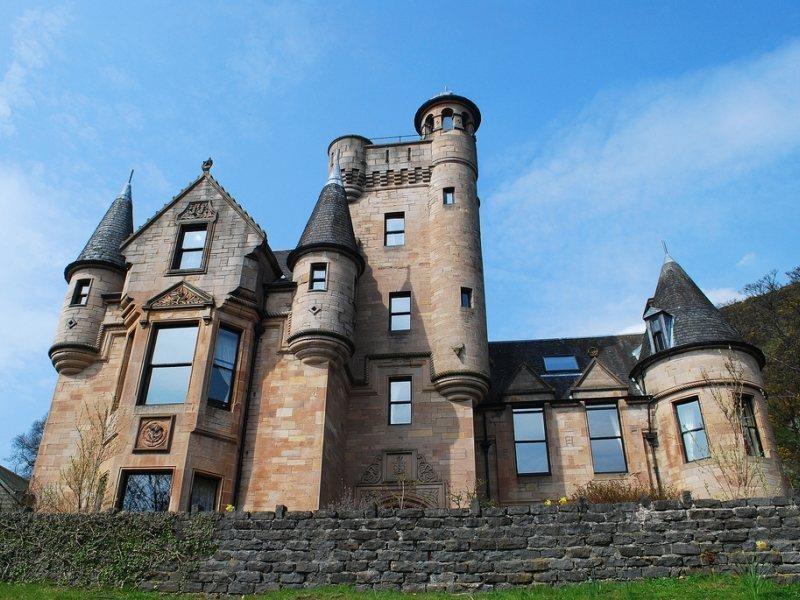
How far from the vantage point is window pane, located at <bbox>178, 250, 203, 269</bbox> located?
22.6 metres

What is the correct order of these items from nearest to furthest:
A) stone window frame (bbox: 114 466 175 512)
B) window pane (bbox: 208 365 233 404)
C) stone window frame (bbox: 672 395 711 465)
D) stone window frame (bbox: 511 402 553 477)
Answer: stone window frame (bbox: 114 466 175 512) → window pane (bbox: 208 365 233 404) → stone window frame (bbox: 672 395 711 465) → stone window frame (bbox: 511 402 553 477)

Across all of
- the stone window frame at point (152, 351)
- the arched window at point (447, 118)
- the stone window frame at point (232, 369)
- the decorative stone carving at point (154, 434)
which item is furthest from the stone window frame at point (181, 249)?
the arched window at point (447, 118)

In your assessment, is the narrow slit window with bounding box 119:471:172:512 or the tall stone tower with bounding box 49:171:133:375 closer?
the narrow slit window with bounding box 119:471:172:512

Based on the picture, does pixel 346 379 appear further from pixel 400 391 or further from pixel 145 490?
pixel 145 490

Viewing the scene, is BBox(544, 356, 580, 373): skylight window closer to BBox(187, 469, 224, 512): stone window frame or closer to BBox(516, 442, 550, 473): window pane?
BBox(516, 442, 550, 473): window pane

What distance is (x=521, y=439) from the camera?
24.4 metres

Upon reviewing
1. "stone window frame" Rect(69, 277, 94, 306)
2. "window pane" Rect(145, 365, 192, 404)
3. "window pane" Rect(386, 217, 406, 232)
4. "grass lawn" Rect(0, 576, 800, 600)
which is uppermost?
"window pane" Rect(386, 217, 406, 232)

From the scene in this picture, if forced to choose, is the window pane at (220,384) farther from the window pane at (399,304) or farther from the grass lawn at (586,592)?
the window pane at (399,304)

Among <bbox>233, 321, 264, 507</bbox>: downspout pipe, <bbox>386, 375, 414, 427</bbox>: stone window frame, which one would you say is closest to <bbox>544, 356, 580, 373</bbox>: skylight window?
<bbox>386, 375, 414, 427</bbox>: stone window frame

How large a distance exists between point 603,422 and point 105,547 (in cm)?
1652

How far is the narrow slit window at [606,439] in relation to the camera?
77.6ft

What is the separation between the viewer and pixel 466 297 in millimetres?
25672

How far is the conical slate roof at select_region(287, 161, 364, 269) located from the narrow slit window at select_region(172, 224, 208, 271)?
2.90 m

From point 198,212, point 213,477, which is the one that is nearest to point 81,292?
point 198,212
